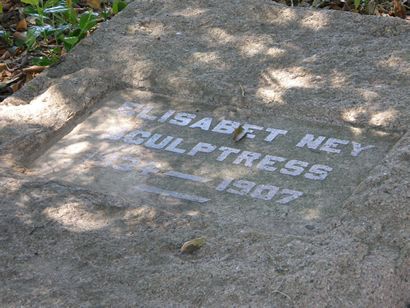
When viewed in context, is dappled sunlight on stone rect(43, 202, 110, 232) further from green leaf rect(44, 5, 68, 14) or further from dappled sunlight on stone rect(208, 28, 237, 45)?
green leaf rect(44, 5, 68, 14)

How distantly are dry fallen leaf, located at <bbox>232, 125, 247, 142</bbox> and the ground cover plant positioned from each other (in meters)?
1.34

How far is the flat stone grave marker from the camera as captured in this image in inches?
128

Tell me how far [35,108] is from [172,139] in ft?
2.18

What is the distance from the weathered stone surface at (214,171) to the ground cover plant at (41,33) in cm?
42

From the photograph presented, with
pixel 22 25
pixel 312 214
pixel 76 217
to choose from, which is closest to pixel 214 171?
pixel 312 214

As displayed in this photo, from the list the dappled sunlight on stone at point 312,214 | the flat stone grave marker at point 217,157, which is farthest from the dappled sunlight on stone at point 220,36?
the dappled sunlight on stone at point 312,214

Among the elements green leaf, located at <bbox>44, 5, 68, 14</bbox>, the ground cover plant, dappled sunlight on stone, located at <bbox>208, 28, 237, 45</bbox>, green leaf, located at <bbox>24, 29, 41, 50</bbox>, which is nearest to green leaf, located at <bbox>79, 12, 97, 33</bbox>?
the ground cover plant

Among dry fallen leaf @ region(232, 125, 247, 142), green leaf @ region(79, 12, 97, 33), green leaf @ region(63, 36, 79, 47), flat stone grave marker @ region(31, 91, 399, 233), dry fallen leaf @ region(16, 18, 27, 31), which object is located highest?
green leaf @ region(79, 12, 97, 33)

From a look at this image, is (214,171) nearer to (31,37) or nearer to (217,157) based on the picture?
(217,157)

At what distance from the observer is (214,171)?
3.41 metres

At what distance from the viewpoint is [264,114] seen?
378 cm

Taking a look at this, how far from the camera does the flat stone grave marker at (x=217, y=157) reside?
10.7ft

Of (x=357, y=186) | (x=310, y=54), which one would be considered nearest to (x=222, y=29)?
(x=310, y=54)

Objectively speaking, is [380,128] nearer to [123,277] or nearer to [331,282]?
[331,282]
